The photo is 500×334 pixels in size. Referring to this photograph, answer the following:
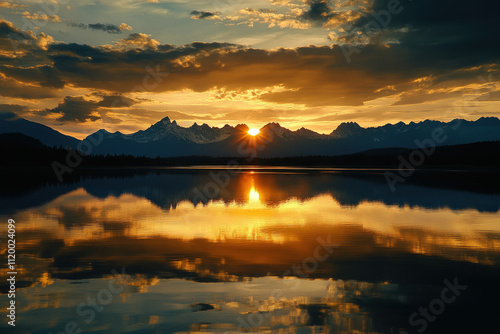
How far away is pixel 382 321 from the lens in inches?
501

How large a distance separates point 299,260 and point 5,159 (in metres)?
205

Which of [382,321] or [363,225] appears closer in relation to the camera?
[382,321]

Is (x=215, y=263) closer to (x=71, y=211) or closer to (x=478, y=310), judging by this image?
(x=478, y=310)

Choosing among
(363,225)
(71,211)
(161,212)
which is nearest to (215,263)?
(363,225)

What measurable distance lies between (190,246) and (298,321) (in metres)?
11.4

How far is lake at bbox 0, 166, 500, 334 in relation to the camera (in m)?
12.7

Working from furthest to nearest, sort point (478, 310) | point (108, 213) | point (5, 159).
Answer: point (5, 159) → point (108, 213) → point (478, 310)

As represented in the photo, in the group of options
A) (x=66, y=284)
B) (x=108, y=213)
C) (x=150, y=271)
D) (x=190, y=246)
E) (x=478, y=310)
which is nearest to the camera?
(x=478, y=310)

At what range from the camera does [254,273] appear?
17.7m

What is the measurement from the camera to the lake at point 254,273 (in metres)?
12.7

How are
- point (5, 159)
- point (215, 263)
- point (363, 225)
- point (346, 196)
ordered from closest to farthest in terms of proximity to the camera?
point (215, 263), point (363, 225), point (346, 196), point (5, 159)

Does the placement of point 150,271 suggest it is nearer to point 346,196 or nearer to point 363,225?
point 363,225

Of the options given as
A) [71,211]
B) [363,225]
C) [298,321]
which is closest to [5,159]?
[71,211]

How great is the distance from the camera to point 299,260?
66.0 ft
